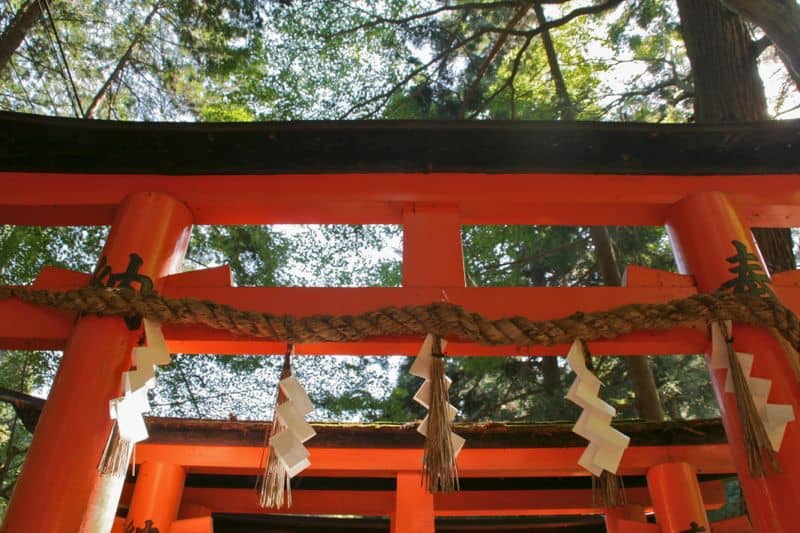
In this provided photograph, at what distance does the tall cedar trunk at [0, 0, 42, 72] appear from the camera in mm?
6039

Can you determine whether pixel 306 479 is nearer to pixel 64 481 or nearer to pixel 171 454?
pixel 171 454

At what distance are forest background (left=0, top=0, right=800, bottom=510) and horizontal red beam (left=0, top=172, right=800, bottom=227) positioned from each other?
3.86m

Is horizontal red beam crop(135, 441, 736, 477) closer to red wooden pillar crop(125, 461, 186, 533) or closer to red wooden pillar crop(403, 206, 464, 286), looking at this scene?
red wooden pillar crop(125, 461, 186, 533)

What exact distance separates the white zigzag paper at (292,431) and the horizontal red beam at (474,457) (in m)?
1.99

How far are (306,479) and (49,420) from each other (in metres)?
3.00

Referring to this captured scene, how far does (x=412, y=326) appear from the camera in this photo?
186 cm

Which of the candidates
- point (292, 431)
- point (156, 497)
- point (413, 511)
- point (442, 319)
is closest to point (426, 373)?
point (442, 319)

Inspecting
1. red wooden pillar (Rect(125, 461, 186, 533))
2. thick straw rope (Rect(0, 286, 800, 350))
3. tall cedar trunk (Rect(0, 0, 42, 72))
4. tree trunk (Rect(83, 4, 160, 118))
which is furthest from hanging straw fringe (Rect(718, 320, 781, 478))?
tree trunk (Rect(83, 4, 160, 118))

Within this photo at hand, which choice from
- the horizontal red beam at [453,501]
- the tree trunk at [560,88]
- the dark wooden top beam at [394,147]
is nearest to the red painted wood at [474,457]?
the horizontal red beam at [453,501]

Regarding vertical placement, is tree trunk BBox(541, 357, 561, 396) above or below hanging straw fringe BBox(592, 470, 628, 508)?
above

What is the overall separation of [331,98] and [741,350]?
6137 mm

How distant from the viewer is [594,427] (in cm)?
174

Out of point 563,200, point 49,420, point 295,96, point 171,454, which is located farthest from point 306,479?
point 295,96

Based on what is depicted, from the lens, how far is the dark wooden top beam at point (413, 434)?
11.8 feet
